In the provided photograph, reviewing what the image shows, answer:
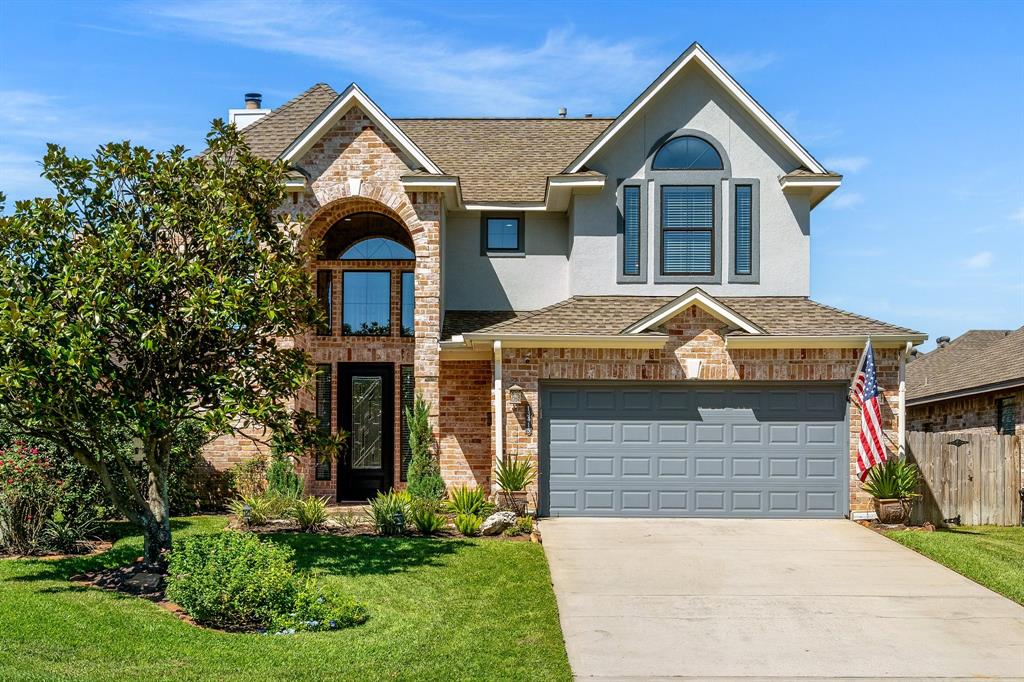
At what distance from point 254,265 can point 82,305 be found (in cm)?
214

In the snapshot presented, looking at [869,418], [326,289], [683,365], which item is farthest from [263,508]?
[869,418]

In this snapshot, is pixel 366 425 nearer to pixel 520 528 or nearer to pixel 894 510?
pixel 520 528

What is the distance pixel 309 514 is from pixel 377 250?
6.79 meters

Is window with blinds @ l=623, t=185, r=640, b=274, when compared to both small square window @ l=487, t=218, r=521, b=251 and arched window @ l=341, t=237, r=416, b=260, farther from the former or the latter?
arched window @ l=341, t=237, r=416, b=260

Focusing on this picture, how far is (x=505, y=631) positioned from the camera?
9695 mm

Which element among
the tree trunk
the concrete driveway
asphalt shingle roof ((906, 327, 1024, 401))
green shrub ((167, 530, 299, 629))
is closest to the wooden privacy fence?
asphalt shingle roof ((906, 327, 1024, 401))

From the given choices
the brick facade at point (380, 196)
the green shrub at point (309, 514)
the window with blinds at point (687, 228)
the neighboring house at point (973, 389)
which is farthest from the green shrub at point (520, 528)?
the neighboring house at point (973, 389)

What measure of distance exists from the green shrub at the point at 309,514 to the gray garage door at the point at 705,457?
Result: 13.0ft

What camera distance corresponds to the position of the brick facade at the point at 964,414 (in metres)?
20.2

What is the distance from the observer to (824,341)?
16.7m

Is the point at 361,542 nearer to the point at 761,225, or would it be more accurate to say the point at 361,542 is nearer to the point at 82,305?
the point at 82,305

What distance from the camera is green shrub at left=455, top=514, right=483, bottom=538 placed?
14594 mm

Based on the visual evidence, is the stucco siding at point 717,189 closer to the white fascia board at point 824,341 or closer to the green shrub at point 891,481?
the white fascia board at point 824,341

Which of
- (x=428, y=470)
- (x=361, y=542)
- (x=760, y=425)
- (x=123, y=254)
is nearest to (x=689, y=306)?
(x=760, y=425)
